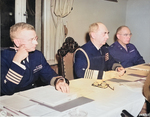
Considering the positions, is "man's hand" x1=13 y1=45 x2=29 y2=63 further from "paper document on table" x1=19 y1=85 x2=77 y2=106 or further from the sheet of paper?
the sheet of paper

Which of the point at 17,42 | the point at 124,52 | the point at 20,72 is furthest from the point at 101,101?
the point at 124,52

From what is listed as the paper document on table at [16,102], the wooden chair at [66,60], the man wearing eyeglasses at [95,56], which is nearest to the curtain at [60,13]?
the wooden chair at [66,60]

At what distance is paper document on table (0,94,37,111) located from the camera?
112cm

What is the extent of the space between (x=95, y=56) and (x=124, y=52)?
3.32 feet

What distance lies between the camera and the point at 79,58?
2127 millimetres

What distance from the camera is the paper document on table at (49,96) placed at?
1.19 metres

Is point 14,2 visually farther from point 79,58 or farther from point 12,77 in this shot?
point 12,77

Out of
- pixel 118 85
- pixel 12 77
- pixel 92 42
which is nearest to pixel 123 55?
pixel 92 42

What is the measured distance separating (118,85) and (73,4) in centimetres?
213

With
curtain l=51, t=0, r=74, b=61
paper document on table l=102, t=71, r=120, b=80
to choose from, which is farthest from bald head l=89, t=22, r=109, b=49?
curtain l=51, t=0, r=74, b=61

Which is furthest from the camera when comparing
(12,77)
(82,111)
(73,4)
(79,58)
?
(73,4)

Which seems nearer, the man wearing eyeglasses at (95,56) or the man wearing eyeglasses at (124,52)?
the man wearing eyeglasses at (95,56)

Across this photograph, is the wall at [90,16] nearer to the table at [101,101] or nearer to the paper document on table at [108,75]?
the paper document on table at [108,75]

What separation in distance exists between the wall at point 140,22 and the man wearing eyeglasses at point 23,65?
321cm
